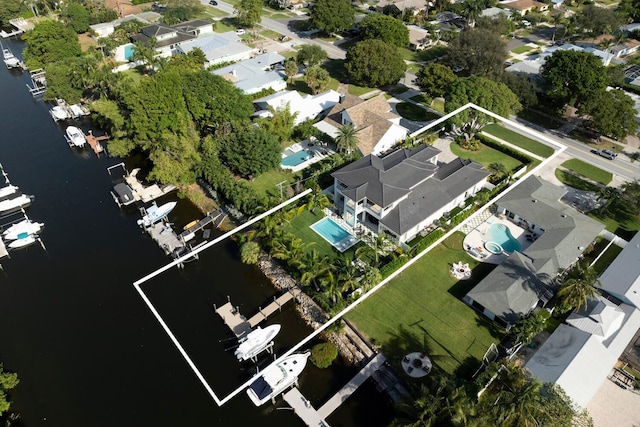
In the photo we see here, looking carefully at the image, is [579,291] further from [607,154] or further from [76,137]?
[76,137]

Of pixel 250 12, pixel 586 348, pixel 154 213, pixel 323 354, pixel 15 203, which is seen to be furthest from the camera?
pixel 250 12

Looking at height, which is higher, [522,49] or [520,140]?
[522,49]

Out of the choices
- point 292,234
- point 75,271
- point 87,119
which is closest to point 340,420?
point 292,234

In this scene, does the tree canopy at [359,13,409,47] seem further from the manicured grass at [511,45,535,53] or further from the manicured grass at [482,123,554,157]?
the manicured grass at [482,123,554,157]

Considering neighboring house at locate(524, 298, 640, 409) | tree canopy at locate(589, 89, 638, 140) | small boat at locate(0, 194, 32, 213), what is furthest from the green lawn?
small boat at locate(0, 194, 32, 213)

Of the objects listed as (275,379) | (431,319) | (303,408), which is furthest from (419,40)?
(303,408)

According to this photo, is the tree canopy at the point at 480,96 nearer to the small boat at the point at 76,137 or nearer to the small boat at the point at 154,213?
the small boat at the point at 154,213

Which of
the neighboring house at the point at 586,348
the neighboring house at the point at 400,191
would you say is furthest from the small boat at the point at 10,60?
the neighboring house at the point at 586,348

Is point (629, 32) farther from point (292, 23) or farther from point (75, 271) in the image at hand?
point (75, 271)

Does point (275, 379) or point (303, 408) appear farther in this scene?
point (275, 379)
